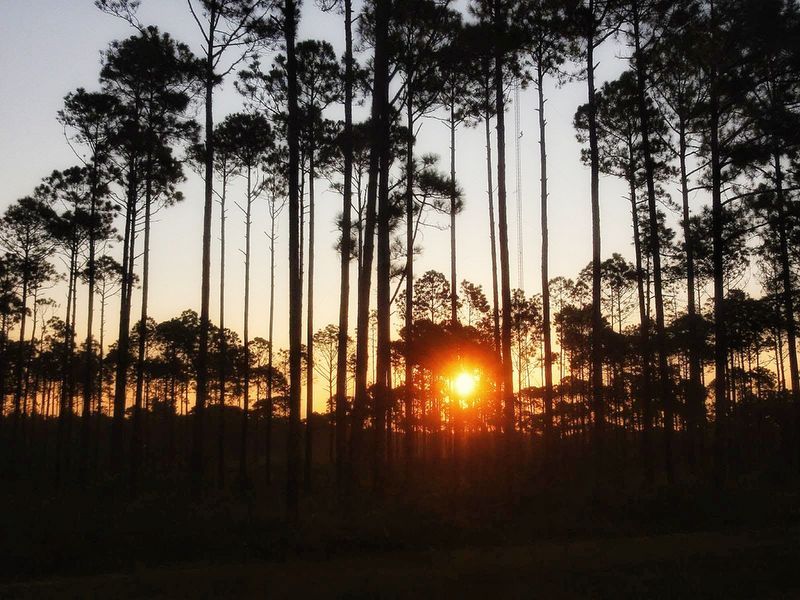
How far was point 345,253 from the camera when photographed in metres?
20.8

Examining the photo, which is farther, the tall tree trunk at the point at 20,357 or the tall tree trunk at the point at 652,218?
the tall tree trunk at the point at 20,357

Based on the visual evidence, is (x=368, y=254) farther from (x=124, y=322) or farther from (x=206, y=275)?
(x=124, y=322)

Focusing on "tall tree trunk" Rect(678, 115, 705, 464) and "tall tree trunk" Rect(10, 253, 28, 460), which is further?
"tall tree trunk" Rect(10, 253, 28, 460)

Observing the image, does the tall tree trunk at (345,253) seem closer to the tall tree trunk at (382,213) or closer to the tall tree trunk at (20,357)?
the tall tree trunk at (382,213)

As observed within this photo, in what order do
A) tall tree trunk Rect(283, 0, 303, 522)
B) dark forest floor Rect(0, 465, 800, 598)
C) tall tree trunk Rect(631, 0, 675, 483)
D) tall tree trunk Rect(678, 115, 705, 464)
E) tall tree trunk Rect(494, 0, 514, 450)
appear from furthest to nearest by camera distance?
tall tree trunk Rect(678, 115, 705, 464) → tall tree trunk Rect(631, 0, 675, 483) → tall tree trunk Rect(494, 0, 514, 450) → tall tree trunk Rect(283, 0, 303, 522) → dark forest floor Rect(0, 465, 800, 598)

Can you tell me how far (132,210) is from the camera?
949 inches

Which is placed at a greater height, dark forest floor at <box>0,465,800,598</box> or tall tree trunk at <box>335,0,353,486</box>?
tall tree trunk at <box>335,0,353,486</box>

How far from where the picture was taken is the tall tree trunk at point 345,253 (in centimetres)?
1833

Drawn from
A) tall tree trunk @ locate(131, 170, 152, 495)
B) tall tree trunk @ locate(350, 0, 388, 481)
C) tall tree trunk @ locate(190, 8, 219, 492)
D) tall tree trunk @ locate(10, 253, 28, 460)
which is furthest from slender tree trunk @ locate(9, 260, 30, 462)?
tall tree trunk @ locate(350, 0, 388, 481)

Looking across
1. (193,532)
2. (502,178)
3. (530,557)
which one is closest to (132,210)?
(502,178)

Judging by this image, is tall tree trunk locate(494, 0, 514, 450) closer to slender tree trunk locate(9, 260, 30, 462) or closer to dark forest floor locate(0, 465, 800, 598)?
dark forest floor locate(0, 465, 800, 598)

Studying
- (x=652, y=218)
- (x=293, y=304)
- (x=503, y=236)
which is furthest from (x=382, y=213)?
(x=652, y=218)

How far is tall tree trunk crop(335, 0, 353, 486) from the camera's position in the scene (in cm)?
1833

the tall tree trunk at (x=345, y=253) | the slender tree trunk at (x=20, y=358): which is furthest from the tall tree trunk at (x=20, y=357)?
the tall tree trunk at (x=345, y=253)
